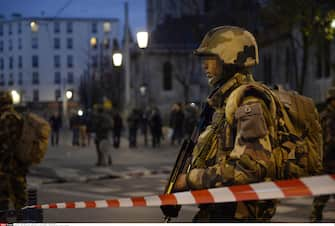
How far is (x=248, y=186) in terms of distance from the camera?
2.70m

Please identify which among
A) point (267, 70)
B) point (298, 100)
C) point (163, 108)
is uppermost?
point (298, 100)

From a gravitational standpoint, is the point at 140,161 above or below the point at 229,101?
below

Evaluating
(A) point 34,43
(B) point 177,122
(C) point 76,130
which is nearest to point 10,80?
(A) point 34,43

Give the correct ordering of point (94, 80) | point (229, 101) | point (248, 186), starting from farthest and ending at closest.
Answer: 1. point (94, 80)
2. point (229, 101)
3. point (248, 186)

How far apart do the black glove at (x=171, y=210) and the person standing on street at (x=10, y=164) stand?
A: 3854 mm

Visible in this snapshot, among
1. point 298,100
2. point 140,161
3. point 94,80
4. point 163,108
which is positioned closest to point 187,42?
point 163,108

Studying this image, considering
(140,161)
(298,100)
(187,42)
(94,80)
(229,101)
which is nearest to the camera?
(229,101)

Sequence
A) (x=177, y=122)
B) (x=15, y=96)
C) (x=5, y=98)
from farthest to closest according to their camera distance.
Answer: (x=177, y=122)
(x=15, y=96)
(x=5, y=98)

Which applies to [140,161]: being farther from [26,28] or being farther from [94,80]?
[94,80]

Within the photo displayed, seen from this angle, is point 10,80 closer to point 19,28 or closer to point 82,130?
point 19,28

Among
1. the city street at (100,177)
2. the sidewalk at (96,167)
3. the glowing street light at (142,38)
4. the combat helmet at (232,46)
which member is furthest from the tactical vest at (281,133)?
the glowing street light at (142,38)

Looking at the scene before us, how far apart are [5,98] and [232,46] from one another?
4496 mm

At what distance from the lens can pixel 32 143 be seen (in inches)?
263

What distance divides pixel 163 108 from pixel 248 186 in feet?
171
